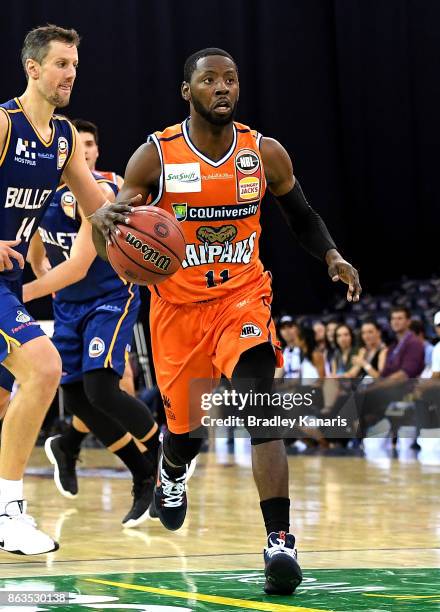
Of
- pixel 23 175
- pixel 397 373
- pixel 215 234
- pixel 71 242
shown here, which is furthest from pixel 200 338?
pixel 397 373

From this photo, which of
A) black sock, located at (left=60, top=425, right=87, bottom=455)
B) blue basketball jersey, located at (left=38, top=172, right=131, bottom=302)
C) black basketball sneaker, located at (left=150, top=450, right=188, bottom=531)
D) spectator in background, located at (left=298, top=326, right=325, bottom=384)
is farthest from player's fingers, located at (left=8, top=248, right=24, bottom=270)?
spectator in background, located at (left=298, top=326, right=325, bottom=384)

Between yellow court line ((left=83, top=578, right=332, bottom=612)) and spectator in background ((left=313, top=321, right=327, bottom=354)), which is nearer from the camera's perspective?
yellow court line ((left=83, top=578, right=332, bottom=612))

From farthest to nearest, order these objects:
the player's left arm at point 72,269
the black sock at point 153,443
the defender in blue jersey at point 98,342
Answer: the black sock at point 153,443 → the defender in blue jersey at point 98,342 → the player's left arm at point 72,269

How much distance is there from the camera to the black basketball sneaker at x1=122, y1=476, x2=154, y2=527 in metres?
5.62

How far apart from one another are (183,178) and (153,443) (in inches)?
90.1

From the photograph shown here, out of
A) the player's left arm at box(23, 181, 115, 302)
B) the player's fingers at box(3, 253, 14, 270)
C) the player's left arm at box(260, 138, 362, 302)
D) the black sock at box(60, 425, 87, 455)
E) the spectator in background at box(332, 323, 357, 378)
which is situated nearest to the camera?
the player's fingers at box(3, 253, 14, 270)

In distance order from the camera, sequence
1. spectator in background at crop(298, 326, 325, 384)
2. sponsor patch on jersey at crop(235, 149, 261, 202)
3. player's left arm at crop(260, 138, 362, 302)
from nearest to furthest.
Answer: sponsor patch on jersey at crop(235, 149, 261, 202), player's left arm at crop(260, 138, 362, 302), spectator in background at crop(298, 326, 325, 384)

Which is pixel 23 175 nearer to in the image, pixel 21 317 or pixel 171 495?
pixel 21 317

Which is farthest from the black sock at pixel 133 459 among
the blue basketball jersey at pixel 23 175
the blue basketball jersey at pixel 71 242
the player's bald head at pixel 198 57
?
the player's bald head at pixel 198 57

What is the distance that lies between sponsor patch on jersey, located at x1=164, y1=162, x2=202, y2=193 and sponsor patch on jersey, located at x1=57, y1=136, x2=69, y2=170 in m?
0.50

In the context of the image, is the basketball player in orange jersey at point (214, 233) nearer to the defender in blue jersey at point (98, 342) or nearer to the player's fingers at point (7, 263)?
the player's fingers at point (7, 263)

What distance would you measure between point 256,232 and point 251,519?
217 cm

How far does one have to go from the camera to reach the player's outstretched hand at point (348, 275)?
13.3ft

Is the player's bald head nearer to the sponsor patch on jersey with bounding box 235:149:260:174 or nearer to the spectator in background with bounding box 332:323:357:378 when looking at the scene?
the sponsor patch on jersey with bounding box 235:149:260:174
